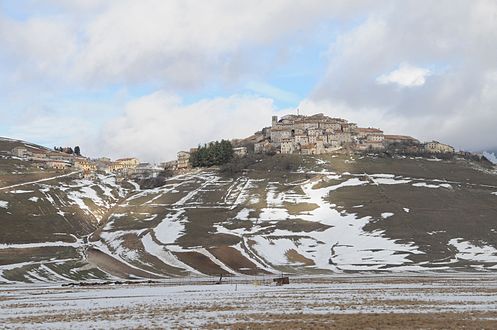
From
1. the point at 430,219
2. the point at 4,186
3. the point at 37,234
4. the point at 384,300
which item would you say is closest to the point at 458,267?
the point at 430,219

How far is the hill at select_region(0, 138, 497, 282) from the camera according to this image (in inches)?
4705

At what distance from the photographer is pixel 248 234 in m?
151

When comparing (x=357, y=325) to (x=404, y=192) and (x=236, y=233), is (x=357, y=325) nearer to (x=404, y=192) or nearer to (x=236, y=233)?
(x=236, y=233)

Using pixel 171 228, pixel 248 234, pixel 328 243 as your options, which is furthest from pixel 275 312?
pixel 171 228

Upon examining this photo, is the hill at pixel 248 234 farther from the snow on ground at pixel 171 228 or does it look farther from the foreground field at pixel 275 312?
the foreground field at pixel 275 312

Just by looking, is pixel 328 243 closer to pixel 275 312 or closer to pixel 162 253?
pixel 162 253

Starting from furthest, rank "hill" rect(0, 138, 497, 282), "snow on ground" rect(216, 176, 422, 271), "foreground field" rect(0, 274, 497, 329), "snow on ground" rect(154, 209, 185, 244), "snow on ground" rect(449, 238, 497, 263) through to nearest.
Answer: "snow on ground" rect(154, 209, 185, 244)
"snow on ground" rect(216, 176, 422, 271)
"snow on ground" rect(449, 238, 497, 263)
"hill" rect(0, 138, 497, 282)
"foreground field" rect(0, 274, 497, 329)

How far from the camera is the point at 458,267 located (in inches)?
4481

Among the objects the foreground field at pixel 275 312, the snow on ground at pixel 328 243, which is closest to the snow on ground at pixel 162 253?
the snow on ground at pixel 328 243

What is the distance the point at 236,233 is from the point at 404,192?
73.5 meters

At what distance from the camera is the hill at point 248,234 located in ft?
392

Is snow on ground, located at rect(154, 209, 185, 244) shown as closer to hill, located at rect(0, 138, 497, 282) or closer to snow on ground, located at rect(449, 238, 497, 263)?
hill, located at rect(0, 138, 497, 282)

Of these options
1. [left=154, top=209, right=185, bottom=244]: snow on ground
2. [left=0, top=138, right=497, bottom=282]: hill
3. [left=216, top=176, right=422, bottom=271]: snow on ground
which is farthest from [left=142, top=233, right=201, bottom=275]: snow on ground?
[left=216, top=176, right=422, bottom=271]: snow on ground

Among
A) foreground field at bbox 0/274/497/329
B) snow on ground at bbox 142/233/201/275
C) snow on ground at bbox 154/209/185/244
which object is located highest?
snow on ground at bbox 154/209/185/244
